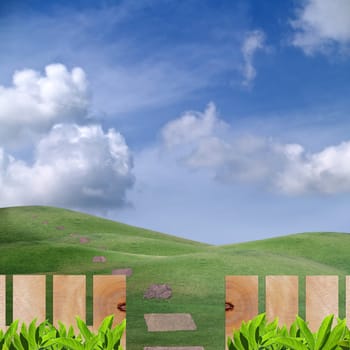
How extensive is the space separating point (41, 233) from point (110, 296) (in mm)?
38599

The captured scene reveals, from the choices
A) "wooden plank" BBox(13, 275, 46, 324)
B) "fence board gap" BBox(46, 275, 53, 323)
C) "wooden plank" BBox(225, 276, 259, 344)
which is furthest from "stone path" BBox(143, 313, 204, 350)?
"wooden plank" BBox(13, 275, 46, 324)

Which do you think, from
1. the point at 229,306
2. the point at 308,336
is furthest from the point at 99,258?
the point at 308,336

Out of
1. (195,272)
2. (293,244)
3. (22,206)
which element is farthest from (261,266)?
(22,206)

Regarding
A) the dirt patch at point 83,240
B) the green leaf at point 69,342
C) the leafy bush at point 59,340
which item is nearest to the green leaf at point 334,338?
the leafy bush at point 59,340

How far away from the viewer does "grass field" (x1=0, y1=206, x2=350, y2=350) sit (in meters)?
14.5

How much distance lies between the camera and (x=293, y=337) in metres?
4.79

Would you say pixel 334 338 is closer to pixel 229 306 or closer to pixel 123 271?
pixel 229 306

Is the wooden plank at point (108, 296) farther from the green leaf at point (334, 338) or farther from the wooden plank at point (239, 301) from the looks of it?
the green leaf at point (334, 338)

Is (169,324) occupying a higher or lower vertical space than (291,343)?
lower

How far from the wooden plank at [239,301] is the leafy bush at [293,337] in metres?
0.61

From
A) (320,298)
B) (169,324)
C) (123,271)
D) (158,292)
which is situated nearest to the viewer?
(320,298)

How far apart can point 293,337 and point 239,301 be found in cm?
105

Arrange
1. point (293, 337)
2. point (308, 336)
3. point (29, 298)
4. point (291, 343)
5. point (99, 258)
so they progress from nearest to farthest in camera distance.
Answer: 1. point (291, 343)
2. point (308, 336)
3. point (293, 337)
4. point (29, 298)
5. point (99, 258)

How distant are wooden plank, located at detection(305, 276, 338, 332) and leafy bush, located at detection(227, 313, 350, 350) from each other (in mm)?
861
